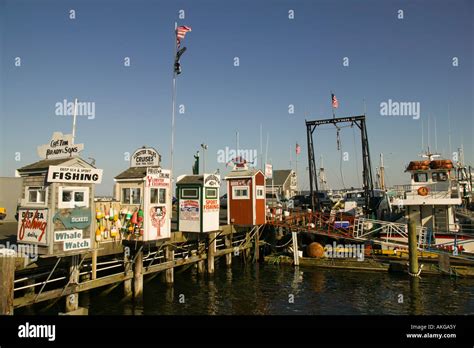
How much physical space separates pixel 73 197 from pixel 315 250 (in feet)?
61.5

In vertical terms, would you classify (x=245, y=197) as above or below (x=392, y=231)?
above

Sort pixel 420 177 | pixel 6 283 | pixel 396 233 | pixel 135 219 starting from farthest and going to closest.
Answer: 1. pixel 420 177
2. pixel 396 233
3. pixel 135 219
4. pixel 6 283

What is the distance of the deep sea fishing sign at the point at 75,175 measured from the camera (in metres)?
12.8

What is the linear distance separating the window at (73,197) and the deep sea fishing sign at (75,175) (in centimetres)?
30

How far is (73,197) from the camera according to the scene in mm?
13383

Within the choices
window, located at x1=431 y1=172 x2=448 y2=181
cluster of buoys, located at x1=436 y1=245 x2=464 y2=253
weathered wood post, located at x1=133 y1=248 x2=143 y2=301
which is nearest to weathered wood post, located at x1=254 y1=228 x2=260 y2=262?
weathered wood post, located at x1=133 y1=248 x2=143 y2=301

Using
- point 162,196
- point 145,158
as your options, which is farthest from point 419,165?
point 145,158

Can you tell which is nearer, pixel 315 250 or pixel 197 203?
pixel 197 203

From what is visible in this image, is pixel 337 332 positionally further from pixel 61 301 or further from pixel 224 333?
pixel 61 301

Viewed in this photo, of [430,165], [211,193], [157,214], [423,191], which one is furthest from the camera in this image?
[430,165]

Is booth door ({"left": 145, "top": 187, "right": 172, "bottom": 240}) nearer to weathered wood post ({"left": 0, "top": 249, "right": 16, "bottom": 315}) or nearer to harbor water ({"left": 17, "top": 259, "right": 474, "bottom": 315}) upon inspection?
harbor water ({"left": 17, "top": 259, "right": 474, "bottom": 315})

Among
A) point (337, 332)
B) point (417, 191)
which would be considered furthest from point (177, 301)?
point (417, 191)

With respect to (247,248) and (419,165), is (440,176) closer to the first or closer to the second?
(419,165)

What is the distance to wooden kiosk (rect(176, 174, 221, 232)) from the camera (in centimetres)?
2116
